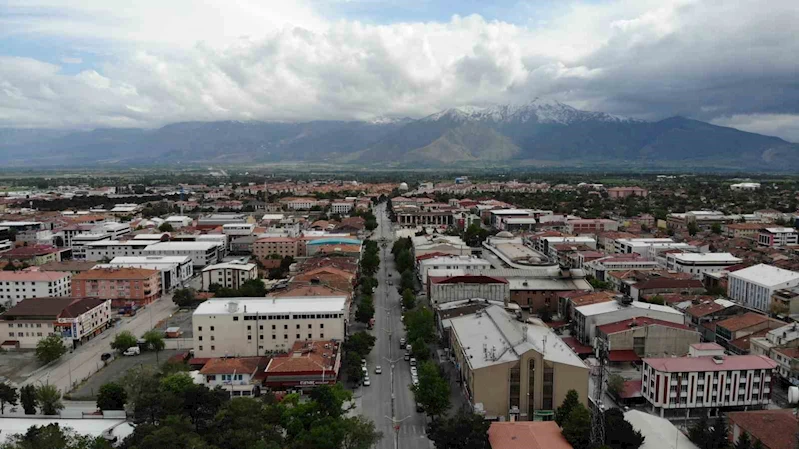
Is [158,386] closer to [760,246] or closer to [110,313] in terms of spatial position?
[110,313]

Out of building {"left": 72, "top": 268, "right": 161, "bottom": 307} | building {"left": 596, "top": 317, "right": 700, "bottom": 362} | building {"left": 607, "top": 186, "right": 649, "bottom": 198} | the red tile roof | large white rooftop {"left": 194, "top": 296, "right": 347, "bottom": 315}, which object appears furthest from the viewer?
building {"left": 607, "top": 186, "right": 649, "bottom": 198}

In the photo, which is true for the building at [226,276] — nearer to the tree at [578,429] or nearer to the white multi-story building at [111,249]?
A: the white multi-story building at [111,249]

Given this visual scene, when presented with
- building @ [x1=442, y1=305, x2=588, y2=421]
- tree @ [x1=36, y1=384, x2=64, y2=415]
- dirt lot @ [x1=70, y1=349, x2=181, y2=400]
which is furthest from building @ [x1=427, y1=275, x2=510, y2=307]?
tree @ [x1=36, y1=384, x2=64, y2=415]

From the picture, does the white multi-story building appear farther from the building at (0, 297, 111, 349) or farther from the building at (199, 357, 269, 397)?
the building at (199, 357, 269, 397)

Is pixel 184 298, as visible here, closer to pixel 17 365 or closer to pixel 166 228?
pixel 17 365

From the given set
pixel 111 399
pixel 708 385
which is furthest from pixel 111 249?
pixel 708 385

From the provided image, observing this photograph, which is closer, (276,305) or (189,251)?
(276,305)
